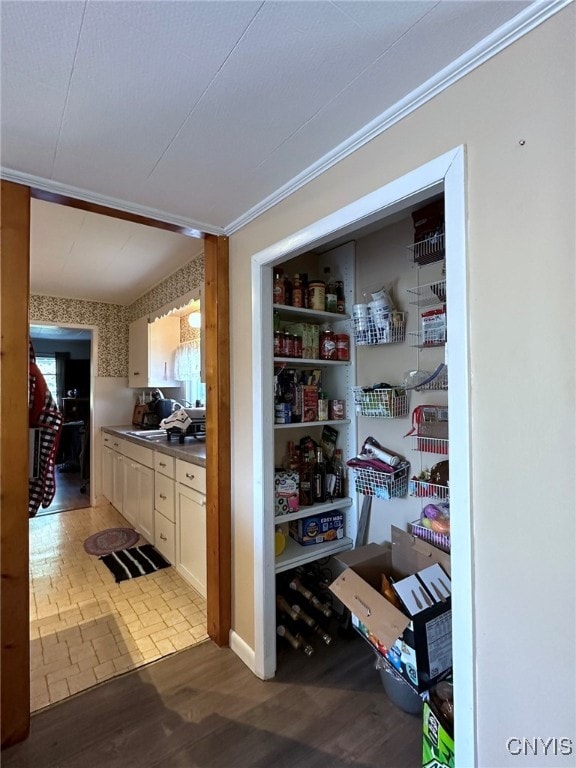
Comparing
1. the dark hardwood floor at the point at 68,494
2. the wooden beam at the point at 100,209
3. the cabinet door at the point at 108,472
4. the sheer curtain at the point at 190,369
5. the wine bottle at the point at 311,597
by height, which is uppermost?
the wooden beam at the point at 100,209

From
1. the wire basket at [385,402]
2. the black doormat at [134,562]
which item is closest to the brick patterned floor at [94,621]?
the black doormat at [134,562]

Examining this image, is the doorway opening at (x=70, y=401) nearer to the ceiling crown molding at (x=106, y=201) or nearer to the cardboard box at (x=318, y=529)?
the ceiling crown molding at (x=106, y=201)

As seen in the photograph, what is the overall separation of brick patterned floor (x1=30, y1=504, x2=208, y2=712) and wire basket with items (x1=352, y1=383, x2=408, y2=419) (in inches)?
60.4

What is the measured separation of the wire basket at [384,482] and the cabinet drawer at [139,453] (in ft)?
6.04

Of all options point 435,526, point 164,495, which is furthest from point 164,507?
point 435,526

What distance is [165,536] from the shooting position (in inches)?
111

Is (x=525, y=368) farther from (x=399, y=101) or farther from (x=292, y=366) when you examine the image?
(x=292, y=366)

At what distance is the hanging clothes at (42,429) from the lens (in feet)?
A: 5.44

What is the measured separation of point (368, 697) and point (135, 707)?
3.26 ft

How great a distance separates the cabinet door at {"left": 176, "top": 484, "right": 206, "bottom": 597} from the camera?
A: 2.29 meters

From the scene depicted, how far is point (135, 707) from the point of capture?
1.57m

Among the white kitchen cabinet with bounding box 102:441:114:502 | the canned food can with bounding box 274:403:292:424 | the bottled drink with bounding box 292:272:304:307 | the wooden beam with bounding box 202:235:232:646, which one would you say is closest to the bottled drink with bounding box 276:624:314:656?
the wooden beam with bounding box 202:235:232:646

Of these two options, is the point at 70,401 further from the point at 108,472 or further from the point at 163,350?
the point at 163,350

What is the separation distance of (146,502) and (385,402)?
2311mm
